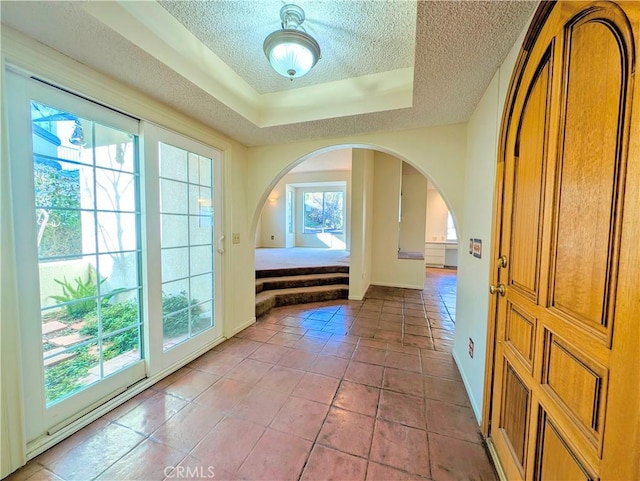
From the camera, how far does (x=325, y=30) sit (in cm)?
155

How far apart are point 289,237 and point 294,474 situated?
734 centimetres

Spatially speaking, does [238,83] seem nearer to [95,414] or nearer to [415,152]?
[415,152]

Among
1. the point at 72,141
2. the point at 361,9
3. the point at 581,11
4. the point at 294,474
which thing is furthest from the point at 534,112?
the point at 72,141

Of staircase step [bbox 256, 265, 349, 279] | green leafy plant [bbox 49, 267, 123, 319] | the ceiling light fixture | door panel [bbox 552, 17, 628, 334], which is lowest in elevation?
staircase step [bbox 256, 265, 349, 279]

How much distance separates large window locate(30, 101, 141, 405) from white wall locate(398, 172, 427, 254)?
5118 mm

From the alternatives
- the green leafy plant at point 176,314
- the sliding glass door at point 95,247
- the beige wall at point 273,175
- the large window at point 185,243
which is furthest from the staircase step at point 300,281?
the sliding glass door at point 95,247

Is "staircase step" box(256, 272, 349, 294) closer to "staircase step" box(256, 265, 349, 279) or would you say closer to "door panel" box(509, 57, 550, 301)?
"staircase step" box(256, 265, 349, 279)

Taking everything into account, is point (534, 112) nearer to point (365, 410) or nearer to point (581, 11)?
point (581, 11)

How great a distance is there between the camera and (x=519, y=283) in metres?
1.15

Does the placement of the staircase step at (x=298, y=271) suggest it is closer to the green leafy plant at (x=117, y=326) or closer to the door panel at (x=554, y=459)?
the green leafy plant at (x=117, y=326)

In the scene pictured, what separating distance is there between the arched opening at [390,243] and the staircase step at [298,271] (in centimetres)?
8

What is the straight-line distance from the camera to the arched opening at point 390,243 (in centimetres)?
301

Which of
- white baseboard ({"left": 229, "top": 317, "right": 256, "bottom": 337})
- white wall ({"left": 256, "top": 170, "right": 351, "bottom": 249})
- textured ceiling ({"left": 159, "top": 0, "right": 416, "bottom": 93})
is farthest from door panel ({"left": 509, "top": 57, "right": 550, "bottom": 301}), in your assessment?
white wall ({"left": 256, "top": 170, "right": 351, "bottom": 249})

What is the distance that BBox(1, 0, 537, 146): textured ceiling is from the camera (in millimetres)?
1097
